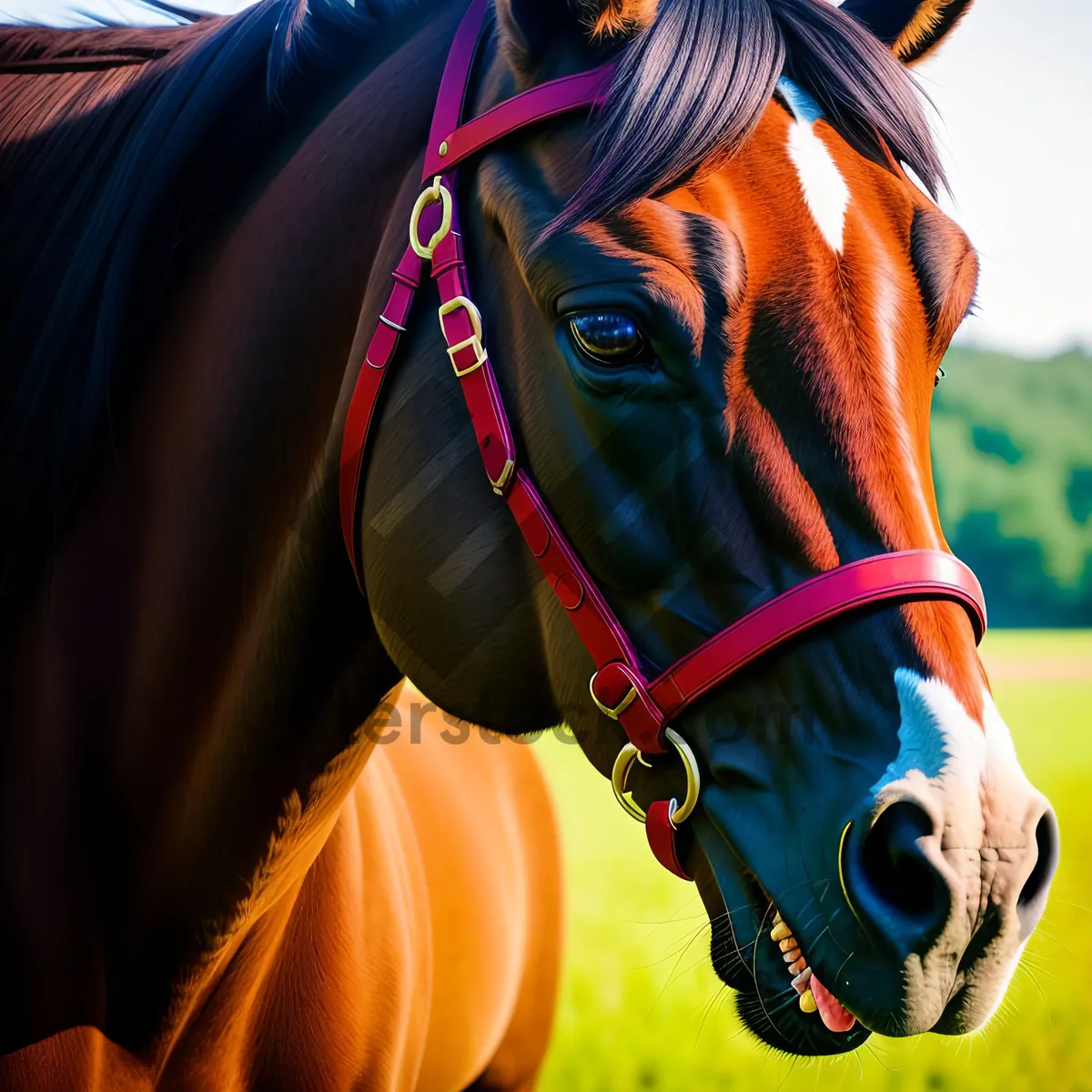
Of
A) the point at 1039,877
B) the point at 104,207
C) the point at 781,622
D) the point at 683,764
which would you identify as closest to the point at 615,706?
the point at 683,764

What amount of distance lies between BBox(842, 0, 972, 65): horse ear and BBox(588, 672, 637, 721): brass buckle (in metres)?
1.32

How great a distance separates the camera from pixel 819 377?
4.50 ft

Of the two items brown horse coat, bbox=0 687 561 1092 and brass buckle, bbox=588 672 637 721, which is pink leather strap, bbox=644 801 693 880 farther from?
brown horse coat, bbox=0 687 561 1092

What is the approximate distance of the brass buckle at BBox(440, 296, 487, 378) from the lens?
1.60 metres

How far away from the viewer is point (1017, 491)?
35.9m

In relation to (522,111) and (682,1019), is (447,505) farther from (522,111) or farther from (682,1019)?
(682,1019)

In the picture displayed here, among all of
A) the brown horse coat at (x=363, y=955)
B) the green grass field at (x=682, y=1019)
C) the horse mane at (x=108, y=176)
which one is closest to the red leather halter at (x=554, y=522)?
the horse mane at (x=108, y=176)

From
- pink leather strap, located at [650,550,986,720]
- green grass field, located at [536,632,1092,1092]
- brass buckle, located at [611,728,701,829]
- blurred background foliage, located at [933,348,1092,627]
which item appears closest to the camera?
pink leather strap, located at [650,550,986,720]

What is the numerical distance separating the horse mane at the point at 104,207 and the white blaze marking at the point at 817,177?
960mm

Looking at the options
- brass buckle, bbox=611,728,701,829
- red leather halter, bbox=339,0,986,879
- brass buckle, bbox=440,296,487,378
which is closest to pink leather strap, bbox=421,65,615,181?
red leather halter, bbox=339,0,986,879

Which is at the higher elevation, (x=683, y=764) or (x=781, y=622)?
(x=781, y=622)

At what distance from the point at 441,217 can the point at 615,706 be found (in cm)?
85

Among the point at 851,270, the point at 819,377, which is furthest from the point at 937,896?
the point at 851,270

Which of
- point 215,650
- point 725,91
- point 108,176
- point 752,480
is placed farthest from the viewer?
point 108,176
